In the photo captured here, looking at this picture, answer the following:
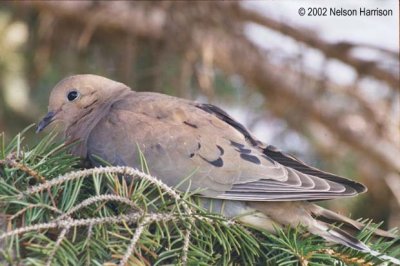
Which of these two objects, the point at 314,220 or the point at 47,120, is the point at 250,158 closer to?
the point at 314,220

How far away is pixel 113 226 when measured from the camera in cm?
206

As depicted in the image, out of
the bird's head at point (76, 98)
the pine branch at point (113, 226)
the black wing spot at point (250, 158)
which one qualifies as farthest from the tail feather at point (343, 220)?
the bird's head at point (76, 98)

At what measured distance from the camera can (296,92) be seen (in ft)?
16.0

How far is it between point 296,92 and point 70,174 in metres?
2.93

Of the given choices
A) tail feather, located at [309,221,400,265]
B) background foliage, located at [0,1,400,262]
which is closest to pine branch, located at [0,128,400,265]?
tail feather, located at [309,221,400,265]

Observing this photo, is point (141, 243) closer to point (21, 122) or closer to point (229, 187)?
point (229, 187)

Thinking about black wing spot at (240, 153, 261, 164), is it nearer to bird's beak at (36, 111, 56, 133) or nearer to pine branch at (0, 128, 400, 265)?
pine branch at (0, 128, 400, 265)

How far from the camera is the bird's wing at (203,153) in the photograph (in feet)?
8.95

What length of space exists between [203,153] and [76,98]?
81 cm

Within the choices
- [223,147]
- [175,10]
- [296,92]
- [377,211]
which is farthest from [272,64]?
[223,147]

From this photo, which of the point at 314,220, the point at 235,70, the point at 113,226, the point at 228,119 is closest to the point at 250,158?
the point at 228,119

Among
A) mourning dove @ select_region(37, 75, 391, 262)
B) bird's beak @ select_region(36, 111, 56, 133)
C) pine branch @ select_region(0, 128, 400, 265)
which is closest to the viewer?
pine branch @ select_region(0, 128, 400, 265)

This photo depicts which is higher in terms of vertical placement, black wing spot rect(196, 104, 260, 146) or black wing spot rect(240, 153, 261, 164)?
black wing spot rect(196, 104, 260, 146)

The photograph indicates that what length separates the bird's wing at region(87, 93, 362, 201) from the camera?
8.95 ft
